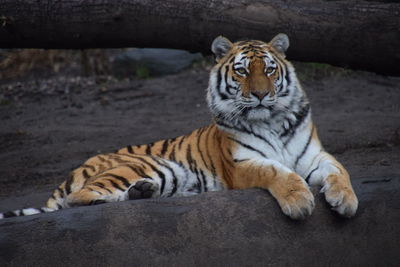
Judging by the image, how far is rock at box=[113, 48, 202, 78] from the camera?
9.76 m

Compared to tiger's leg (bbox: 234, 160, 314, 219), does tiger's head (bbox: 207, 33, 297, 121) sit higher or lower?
higher

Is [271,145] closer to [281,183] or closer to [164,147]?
[281,183]

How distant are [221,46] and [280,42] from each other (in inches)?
14.0

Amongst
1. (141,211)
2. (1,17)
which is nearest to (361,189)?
(141,211)

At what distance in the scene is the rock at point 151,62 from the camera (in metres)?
9.76

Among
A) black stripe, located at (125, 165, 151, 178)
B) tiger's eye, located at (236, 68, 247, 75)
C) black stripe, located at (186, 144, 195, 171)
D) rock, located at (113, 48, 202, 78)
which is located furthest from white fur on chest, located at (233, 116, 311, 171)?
rock, located at (113, 48, 202, 78)

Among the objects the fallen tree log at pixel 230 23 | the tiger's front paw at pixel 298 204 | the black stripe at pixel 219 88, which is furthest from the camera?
the fallen tree log at pixel 230 23

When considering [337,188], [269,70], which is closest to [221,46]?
[269,70]

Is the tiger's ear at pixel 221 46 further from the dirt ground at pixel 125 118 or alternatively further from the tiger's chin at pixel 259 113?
the dirt ground at pixel 125 118

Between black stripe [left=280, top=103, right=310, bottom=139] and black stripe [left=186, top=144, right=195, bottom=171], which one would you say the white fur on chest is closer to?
black stripe [left=280, top=103, right=310, bottom=139]

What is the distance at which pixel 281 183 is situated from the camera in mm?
3332

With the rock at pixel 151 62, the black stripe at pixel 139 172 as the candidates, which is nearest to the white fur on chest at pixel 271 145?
the black stripe at pixel 139 172

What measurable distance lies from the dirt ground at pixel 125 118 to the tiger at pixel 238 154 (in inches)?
38.0

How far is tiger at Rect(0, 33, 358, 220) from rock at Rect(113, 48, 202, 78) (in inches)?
218
